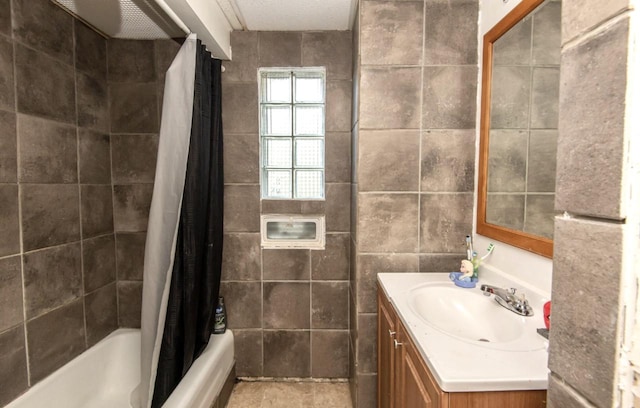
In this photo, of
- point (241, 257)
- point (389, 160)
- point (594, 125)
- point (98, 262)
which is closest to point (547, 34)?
point (389, 160)

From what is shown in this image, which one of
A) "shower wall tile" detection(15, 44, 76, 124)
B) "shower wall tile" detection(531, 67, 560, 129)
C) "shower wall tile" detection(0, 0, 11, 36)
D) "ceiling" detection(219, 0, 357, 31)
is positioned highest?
"ceiling" detection(219, 0, 357, 31)

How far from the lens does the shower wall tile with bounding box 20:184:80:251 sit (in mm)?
1294

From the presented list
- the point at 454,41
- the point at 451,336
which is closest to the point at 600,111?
the point at 451,336

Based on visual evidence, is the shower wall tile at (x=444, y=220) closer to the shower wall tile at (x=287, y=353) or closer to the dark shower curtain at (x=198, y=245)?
the shower wall tile at (x=287, y=353)

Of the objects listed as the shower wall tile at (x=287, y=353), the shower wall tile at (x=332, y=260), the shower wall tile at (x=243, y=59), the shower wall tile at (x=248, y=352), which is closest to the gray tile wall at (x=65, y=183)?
the shower wall tile at (x=243, y=59)

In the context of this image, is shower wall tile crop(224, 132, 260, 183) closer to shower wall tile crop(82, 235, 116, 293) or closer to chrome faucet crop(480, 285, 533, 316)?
shower wall tile crop(82, 235, 116, 293)

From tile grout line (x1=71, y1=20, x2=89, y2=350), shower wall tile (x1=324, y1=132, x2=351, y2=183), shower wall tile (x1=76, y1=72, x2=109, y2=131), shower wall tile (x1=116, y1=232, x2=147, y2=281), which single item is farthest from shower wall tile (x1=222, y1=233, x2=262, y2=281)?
shower wall tile (x1=76, y1=72, x2=109, y2=131)

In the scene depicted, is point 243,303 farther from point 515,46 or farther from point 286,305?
point 515,46

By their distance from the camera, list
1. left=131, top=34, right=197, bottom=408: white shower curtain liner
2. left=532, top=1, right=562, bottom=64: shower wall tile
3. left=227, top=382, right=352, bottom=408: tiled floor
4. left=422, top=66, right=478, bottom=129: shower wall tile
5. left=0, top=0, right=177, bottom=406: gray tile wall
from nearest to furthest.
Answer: left=532, top=1, right=562, bottom=64: shower wall tile → left=0, top=0, right=177, bottom=406: gray tile wall → left=131, top=34, right=197, bottom=408: white shower curtain liner → left=422, top=66, right=478, bottom=129: shower wall tile → left=227, top=382, right=352, bottom=408: tiled floor

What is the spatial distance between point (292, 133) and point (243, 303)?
1.19 meters

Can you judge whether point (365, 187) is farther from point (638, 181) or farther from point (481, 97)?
point (638, 181)

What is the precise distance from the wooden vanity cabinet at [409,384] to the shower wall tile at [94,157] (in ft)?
5.80

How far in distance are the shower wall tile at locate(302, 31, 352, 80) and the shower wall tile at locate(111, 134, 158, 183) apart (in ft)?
3.72

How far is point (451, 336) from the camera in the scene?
86cm
